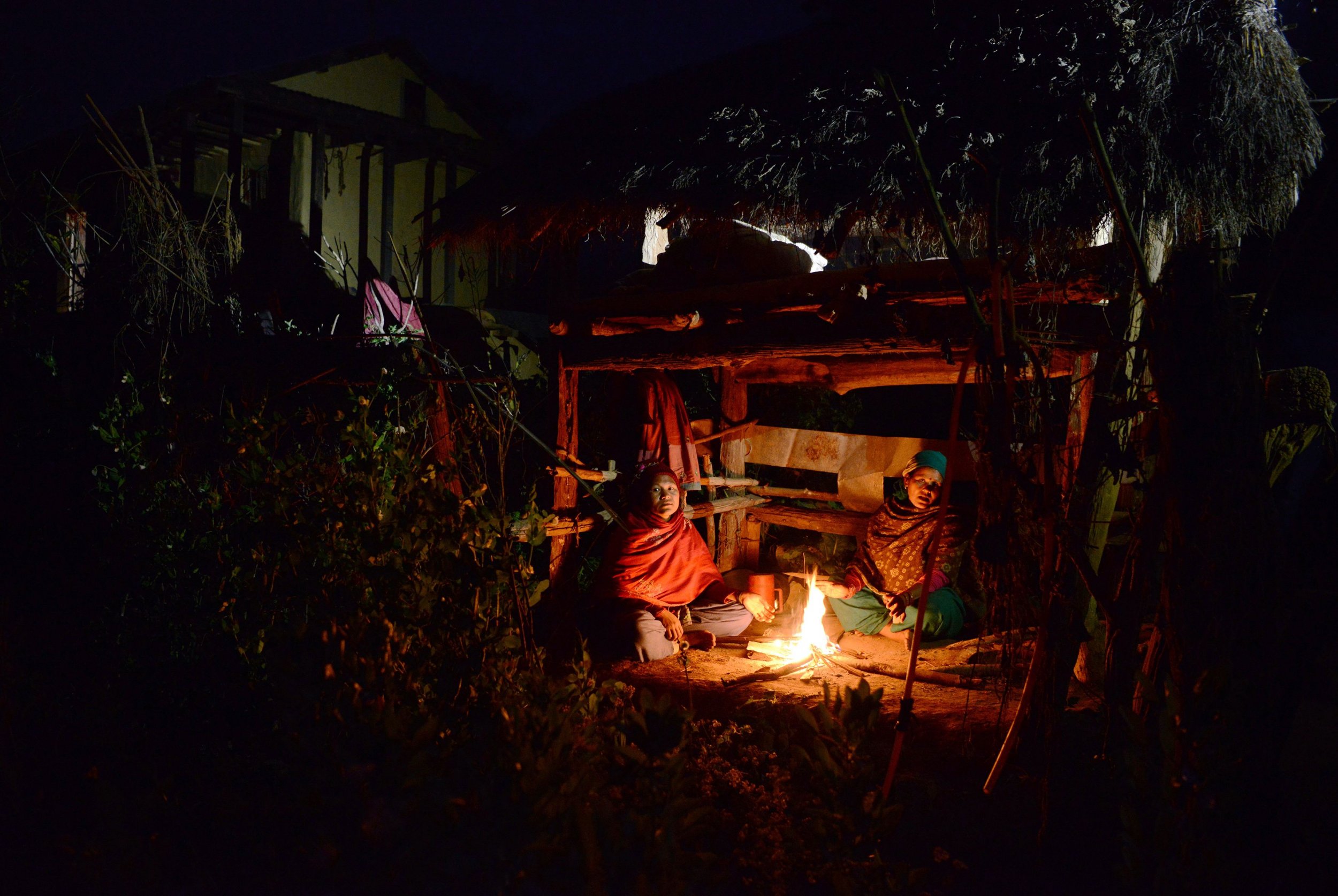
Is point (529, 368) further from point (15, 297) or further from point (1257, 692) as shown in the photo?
point (1257, 692)

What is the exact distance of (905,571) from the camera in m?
6.77

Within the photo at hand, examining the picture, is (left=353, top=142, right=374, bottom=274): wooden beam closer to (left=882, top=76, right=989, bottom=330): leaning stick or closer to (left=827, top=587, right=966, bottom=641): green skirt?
(left=827, top=587, right=966, bottom=641): green skirt

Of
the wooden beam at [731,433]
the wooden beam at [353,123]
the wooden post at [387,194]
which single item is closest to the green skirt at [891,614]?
the wooden beam at [731,433]

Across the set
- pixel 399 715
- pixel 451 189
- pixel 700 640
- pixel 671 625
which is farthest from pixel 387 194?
pixel 399 715

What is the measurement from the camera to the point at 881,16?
3.55 metres

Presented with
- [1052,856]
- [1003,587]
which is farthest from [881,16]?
[1052,856]

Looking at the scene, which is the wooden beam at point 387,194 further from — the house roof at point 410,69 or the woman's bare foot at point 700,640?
the woman's bare foot at point 700,640

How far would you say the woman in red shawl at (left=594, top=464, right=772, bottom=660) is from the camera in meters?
6.50

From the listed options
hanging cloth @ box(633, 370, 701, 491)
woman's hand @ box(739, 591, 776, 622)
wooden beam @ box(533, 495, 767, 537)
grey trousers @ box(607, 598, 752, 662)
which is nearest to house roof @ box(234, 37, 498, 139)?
hanging cloth @ box(633, 370, 701, 491)

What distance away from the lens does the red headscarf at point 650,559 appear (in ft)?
Result: 21.9

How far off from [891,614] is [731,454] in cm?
234

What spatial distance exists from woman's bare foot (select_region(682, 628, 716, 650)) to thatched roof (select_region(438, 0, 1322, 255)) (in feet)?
11.0

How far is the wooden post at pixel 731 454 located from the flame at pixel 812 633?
1.95 meters

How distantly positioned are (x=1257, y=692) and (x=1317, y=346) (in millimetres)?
8745
